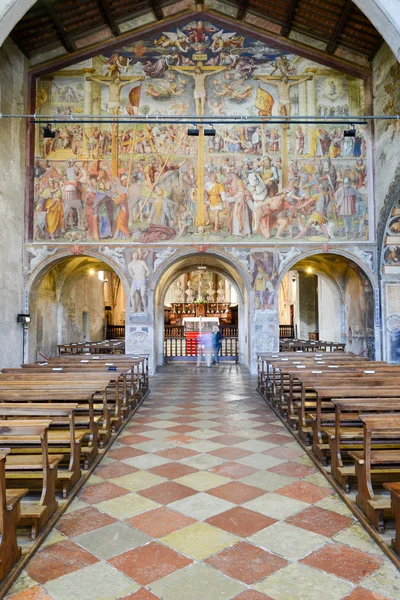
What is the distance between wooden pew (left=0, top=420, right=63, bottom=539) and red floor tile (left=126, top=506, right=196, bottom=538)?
732mm

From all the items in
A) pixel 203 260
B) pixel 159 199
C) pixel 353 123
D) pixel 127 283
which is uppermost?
pixel 353 123

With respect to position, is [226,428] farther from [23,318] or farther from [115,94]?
[115,94]

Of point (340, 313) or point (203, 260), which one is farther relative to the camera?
point (203, 260)

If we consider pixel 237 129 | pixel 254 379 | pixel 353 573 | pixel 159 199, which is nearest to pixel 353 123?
pixel 237 129

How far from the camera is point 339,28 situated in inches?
540

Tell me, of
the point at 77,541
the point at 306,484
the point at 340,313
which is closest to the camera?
the point at 77,541

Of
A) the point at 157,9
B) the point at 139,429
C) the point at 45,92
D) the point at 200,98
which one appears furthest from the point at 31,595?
the point at 157,9

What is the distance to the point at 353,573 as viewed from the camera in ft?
10.3

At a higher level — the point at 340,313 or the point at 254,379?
the point at 340,313

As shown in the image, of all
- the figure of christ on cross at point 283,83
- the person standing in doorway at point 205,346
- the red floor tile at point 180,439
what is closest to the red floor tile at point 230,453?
the red floor tile at point 180,439

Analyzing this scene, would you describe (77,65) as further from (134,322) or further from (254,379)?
(254,379)

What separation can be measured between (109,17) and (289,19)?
5506mm

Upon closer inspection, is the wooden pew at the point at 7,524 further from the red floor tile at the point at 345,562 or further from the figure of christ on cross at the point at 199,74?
the figure of christ on cross at the point at 199,74

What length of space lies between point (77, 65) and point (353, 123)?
357 inches
